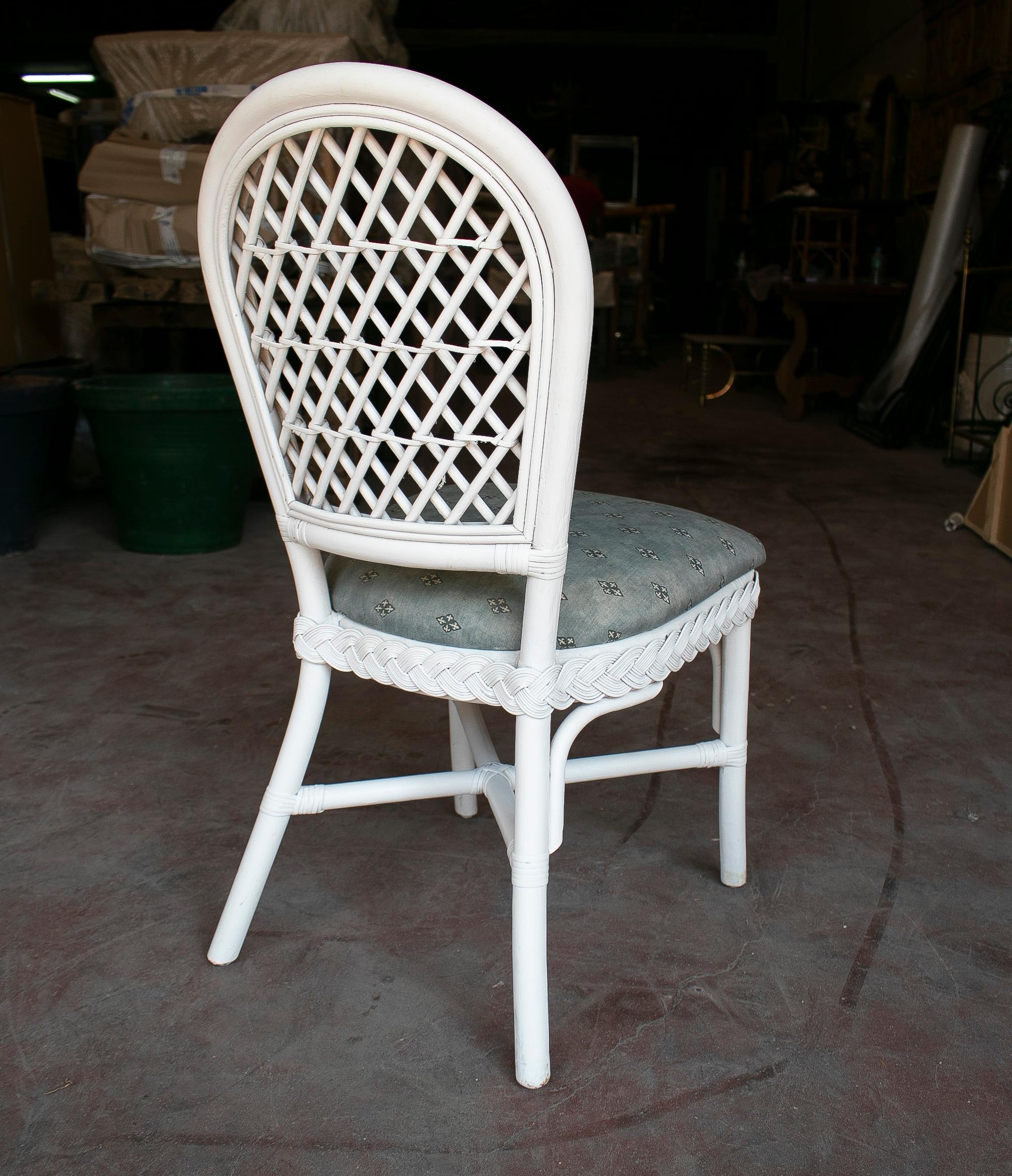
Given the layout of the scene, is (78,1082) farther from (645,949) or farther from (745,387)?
(745,387)

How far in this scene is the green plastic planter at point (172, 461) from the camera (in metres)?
2.73

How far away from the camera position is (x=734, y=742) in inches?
51.6

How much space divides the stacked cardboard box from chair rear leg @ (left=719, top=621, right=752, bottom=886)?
2.48 m

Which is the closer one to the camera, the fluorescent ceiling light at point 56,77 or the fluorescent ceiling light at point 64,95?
the fluorescent ceiling light at point 56,77

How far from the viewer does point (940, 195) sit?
186 inches

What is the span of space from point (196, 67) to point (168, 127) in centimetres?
20

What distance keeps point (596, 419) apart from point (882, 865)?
414 centimetres

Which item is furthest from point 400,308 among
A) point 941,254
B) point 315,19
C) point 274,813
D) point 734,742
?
point 941,254

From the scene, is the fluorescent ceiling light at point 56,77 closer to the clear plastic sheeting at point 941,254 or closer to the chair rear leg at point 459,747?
the clear plastic sheeting at point 941,254

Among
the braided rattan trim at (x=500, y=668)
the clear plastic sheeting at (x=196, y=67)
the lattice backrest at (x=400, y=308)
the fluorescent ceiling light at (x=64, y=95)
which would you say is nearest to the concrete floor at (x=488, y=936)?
the braided rattan trim at (x=500, y=668)

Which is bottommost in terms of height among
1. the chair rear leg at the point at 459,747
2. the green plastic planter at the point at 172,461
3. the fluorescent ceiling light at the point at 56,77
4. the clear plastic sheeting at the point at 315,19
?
the chair rear leg at the point at 459,747

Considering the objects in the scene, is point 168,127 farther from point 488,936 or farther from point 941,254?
point 941,254

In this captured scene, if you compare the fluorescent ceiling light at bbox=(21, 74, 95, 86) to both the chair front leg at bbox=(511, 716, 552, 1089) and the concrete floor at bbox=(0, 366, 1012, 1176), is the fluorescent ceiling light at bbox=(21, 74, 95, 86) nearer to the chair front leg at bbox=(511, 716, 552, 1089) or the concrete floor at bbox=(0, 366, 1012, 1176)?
the concrete floor at bbox=(0, 366, 1012, 1176)

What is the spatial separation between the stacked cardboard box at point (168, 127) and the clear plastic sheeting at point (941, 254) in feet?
9.41
